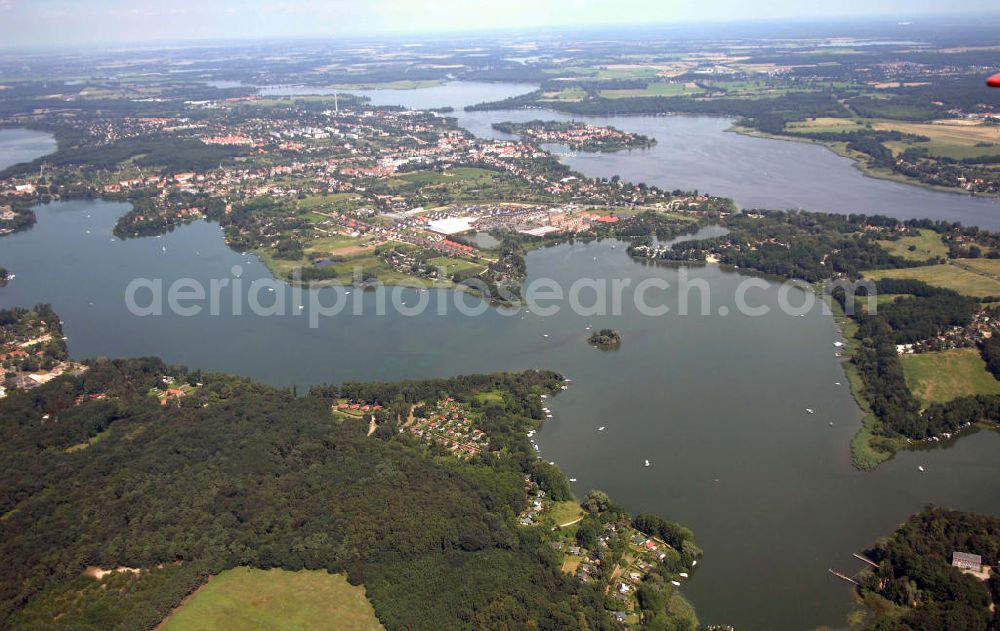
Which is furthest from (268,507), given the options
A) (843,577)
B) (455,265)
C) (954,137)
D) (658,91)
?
(658,91)

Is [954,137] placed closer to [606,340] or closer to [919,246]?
[919,246]

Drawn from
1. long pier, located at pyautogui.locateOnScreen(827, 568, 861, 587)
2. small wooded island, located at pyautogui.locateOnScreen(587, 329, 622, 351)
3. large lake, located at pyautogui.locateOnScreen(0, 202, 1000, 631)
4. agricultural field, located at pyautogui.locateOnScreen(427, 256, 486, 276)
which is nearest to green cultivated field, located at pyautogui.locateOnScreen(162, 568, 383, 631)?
large lake, located at pyautogui.locateOnScreen(0, 202, 1000, 631)

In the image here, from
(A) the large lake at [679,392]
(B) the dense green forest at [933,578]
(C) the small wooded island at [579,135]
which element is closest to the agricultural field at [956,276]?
(A) the large lake at [679,392]

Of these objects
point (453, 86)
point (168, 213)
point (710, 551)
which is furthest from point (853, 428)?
point (453, 86)

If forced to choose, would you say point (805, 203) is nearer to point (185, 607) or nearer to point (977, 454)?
point (977, 454)

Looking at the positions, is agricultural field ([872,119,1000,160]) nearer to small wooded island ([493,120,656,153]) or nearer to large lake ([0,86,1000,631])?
small wooded island ([493,120,656,153])

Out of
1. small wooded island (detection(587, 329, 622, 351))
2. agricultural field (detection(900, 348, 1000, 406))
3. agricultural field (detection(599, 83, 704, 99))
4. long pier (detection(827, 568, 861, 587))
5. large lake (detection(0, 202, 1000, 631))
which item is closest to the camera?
long pier (detection(827, 568, 861, 587))
